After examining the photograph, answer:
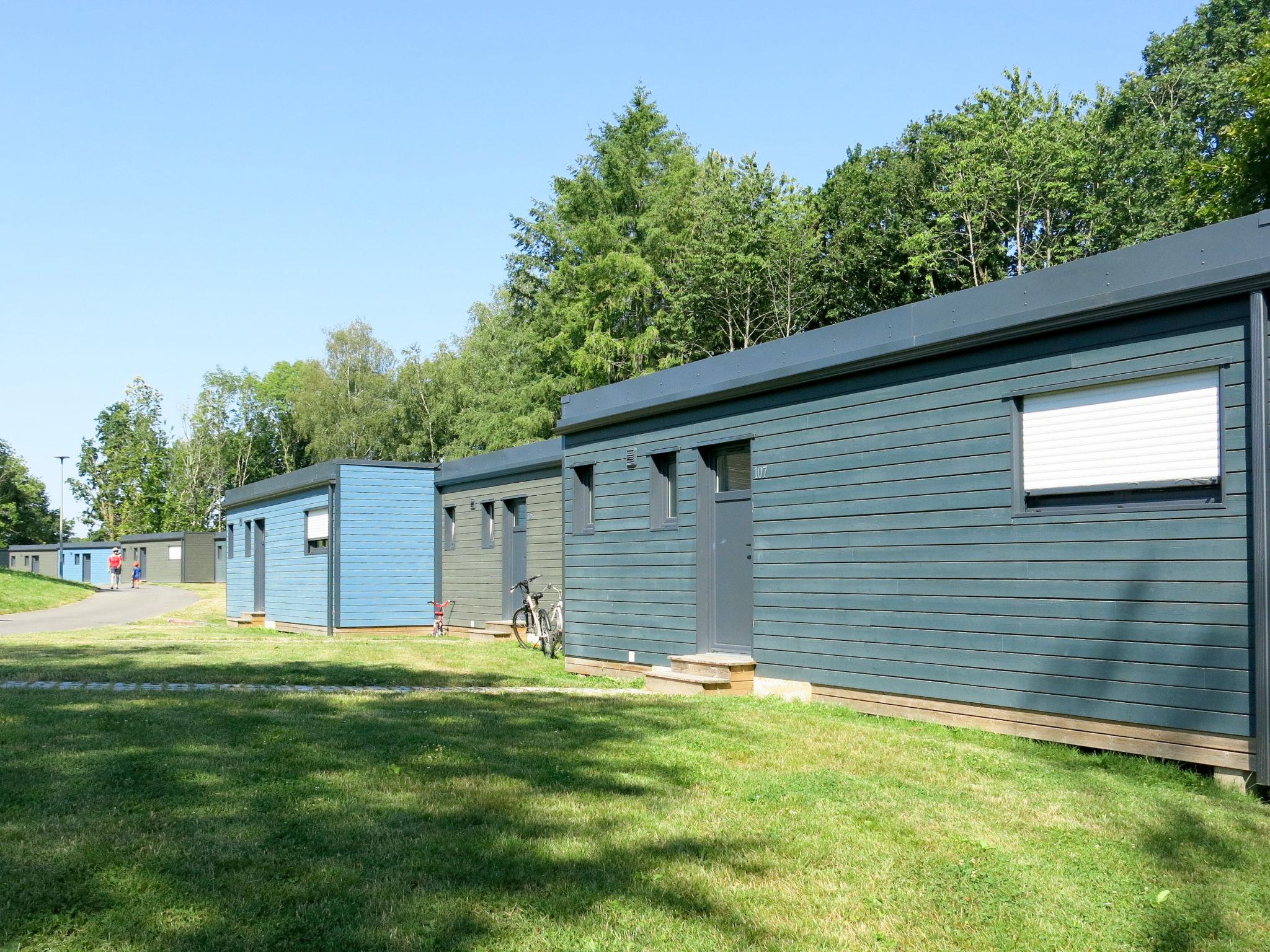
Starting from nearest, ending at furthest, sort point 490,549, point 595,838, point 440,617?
point 595,838, point 490,549, point 440,617

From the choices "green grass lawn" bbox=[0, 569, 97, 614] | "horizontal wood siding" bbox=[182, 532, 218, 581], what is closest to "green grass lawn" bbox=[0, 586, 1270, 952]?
"green grass lawn" bbox=[0, 569, 97, 614]

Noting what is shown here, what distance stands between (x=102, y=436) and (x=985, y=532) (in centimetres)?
7175

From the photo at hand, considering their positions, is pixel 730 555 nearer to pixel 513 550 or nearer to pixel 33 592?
pixel 513 550

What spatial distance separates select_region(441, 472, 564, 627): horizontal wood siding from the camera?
16375mm

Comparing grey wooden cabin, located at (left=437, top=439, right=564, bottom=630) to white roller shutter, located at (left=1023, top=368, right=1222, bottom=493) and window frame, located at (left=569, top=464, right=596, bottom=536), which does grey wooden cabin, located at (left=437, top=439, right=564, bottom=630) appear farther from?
white roller shutter, located at (left=1023, top=368, right=1222, bottom=493)

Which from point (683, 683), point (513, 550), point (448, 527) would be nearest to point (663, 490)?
point (683, 683)

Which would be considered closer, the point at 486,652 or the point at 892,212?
the point at 486,652

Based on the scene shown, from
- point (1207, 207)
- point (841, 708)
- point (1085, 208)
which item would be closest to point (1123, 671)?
point (841, 708)

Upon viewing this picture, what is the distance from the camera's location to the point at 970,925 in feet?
13.2

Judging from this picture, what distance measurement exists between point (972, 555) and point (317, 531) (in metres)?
15.2

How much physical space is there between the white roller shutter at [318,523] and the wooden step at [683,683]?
34.7 feet

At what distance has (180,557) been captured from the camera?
49.1 metres

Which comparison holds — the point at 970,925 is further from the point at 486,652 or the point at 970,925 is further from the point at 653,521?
the point at 486,652

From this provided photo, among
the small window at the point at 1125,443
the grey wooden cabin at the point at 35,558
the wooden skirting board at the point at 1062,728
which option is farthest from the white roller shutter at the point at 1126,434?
the grey wooden cabin at the point at 35,558
